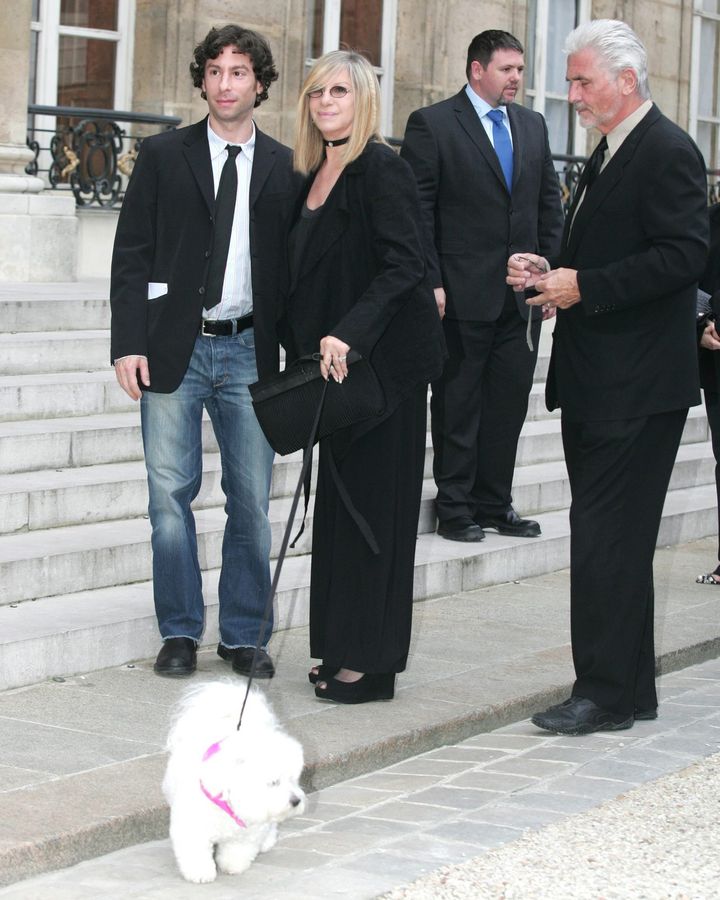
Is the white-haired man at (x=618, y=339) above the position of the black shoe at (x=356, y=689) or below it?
above

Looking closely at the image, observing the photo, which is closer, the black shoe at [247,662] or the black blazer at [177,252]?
the black blazer at [177,252]

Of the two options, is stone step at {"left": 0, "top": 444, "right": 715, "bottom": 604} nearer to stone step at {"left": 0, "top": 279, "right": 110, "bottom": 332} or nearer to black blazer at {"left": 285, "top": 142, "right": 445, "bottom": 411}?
black blazer at {"left": 285, "top": 142, "right": 445, "bottom": 411}

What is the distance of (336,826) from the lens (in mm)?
4758

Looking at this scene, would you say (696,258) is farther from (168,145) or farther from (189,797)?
(189,797)

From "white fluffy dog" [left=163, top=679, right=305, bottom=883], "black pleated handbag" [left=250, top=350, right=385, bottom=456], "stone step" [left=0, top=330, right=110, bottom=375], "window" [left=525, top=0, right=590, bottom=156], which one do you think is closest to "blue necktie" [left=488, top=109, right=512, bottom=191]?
"stone step" [left=0, top=330, right=110, bottom=375]

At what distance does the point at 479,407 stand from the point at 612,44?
3.11m

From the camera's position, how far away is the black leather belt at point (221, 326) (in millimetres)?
5824

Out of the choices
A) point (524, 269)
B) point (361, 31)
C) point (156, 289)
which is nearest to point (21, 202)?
point (156, 289)

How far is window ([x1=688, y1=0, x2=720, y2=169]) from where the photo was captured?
749 inches

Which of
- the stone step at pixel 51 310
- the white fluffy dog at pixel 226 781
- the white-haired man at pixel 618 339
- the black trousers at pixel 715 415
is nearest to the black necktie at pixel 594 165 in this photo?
the white-haired man at pixel 618 339

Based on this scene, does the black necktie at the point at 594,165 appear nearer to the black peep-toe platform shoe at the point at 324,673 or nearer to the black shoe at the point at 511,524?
the black peep-toe platform shoe at the point at 324,673

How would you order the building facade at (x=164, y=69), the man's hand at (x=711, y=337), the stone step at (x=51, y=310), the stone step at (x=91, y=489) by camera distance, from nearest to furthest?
the stone step at (x=91, y=489) < the man's hand at (x=711, y=337) < the stone step at (x=51, y=310) < the building facade at (x=164, y=69)

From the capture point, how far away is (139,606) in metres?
6.48

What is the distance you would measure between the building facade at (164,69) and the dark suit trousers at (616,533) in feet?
18.8
